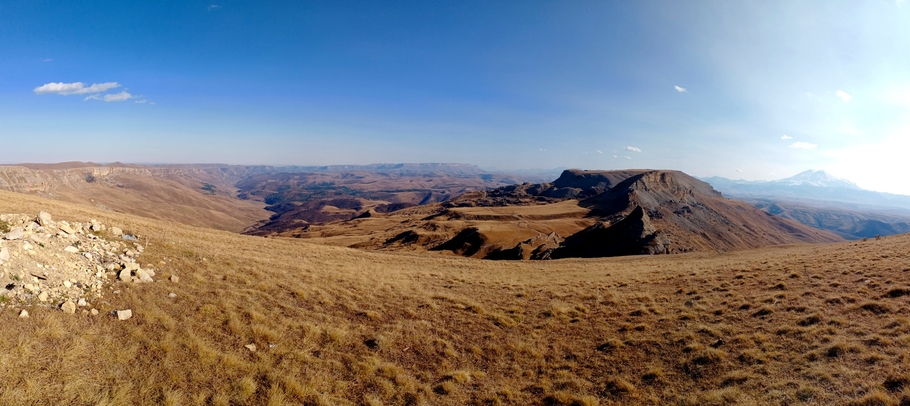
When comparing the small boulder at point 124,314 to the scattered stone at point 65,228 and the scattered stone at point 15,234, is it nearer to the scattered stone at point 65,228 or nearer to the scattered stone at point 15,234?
the scattered stone at point 15,234

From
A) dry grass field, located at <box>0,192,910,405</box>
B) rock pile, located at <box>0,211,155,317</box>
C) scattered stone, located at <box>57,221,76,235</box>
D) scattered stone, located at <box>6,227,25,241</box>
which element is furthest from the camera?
scattered stone, located at <box>57,221,76,235</box>

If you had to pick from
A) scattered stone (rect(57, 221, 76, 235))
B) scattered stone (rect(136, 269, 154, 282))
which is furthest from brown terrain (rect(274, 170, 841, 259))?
scattered stone (rect(57, 221, 76, 235))

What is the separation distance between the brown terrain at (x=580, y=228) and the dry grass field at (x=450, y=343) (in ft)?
119

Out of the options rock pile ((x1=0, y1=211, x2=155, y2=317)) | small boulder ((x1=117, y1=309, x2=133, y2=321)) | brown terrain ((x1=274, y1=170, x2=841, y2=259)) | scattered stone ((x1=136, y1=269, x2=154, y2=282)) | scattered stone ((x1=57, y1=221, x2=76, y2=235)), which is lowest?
brown terrain ((x1=274, y1=170, x2=841, y2=259))

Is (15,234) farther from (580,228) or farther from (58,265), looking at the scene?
(580,228)

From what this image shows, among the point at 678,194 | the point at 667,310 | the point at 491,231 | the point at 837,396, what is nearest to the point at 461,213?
the point at 491,231

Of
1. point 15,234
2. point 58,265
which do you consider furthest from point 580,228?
point 15,234

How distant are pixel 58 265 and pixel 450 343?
492 inches

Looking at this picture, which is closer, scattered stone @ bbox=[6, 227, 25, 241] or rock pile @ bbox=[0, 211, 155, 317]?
rock pile @ bbox=[0, 211, 155, 317]

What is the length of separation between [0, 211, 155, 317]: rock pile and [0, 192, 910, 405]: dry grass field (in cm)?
45

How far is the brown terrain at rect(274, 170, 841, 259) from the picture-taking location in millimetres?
54906

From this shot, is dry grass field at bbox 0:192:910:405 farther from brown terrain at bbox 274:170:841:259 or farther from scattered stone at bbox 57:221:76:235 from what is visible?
brown terrain at bbox 274:170:841:259

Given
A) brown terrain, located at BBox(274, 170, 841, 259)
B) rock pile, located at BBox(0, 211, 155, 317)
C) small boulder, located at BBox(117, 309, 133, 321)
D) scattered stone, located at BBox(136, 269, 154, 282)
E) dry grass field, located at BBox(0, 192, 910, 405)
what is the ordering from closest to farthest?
1. dry grass field, located at BBox(0, 192, 910, 405)
2. rock pile, located at BBox(0, 211, 155, 317)
3. small boulder, located at BBox(117, 309, 133, 321)
4. scattered stone, located at BBox(136, 269, 154, 282)
5. brown terrain, located at BBox(274, 170, 841, 259)

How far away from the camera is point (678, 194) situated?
136 meters
